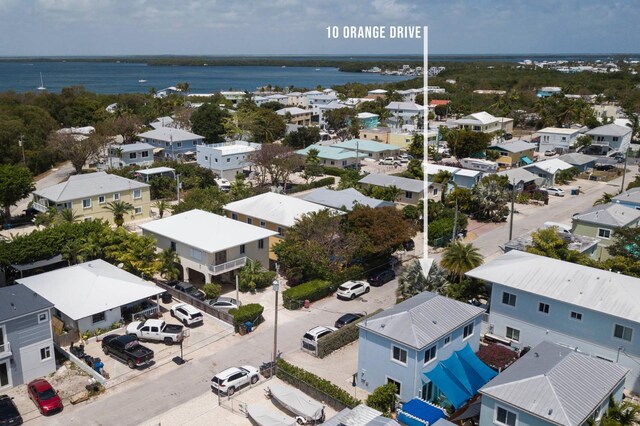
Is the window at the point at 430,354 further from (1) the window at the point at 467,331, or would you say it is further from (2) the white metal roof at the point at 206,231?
(2) the white metal roof at the point at 206,231

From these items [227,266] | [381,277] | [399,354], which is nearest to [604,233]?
[381,277]

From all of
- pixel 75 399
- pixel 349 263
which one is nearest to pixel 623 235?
pixel 349 263

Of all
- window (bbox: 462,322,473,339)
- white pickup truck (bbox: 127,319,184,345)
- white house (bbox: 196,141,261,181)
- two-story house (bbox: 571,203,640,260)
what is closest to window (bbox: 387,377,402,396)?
window (bbox: 462,322,473,339)

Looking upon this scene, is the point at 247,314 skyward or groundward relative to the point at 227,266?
groundward

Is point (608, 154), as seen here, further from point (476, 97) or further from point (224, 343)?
point (224, 343)

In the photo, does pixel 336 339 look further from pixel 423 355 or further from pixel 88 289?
pixel 88 289

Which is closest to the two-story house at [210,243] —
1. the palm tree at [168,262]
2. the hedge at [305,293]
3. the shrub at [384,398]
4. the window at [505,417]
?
the palm tree at [168,262]
